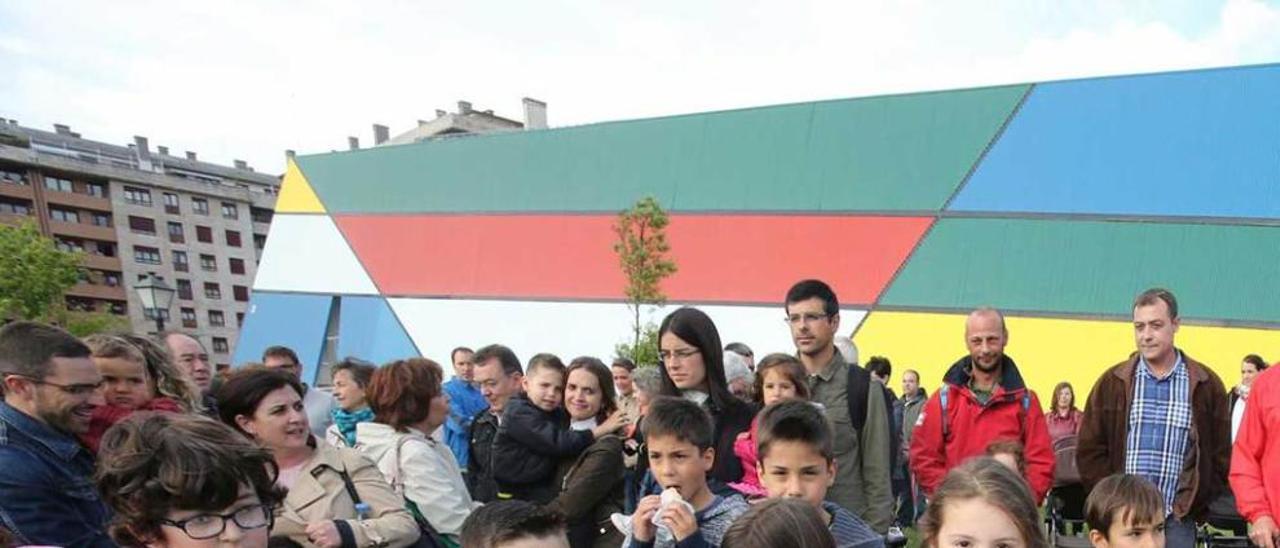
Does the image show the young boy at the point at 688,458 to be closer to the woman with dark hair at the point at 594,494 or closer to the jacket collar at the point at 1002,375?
the woman with dark hair at the point at 594,494

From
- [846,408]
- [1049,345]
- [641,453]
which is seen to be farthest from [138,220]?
[846,408]

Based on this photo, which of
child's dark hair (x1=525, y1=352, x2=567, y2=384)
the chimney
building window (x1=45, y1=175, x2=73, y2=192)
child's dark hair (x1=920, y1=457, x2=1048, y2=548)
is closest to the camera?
child's dark hair (x1=920, y1=457, x2=1048, y2=548)

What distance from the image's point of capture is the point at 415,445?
126 inches

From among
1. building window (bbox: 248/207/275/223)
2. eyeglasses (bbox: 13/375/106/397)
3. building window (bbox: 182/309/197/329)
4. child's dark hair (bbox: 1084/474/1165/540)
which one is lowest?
child's dark hair (bbox: 1084/474/1165/540)

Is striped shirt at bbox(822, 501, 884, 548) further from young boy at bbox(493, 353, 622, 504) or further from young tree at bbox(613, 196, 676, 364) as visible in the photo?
young tree at bbox(613, 196, 676, 364)

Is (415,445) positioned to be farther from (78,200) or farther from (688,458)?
(78,200)

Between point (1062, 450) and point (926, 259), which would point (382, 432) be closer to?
point (1062, 450)

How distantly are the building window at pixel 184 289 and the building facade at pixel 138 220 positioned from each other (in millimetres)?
73

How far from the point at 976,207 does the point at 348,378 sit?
472 inches

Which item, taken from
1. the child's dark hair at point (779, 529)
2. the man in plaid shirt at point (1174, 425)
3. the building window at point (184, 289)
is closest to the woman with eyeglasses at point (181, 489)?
the child's dark hair at point (779, 529)

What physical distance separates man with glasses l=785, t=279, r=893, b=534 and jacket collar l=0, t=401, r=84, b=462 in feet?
8.49

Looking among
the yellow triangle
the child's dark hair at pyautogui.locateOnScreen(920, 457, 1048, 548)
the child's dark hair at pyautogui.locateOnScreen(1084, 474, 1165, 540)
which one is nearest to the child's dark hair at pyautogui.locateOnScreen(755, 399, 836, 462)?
the child's dark hair at pyautogui.locateOnScreen(920, 457, 1048, 548)

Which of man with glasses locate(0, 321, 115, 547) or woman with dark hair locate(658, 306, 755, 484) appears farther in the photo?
woman with dark hair locate(658, 306, 755, 484)

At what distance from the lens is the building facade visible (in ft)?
166
